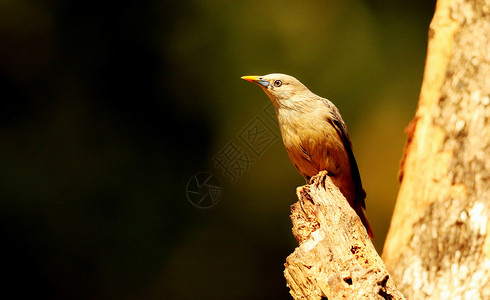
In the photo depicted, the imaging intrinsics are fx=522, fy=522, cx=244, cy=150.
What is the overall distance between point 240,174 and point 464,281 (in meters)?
2.48

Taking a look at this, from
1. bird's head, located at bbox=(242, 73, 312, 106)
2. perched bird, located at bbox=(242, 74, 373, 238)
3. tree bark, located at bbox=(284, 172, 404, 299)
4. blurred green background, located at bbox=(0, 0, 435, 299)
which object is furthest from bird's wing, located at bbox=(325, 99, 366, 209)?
blurred green background, located at bbox=(0, 0, 435, 299)

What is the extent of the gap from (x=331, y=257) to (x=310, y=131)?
1.25 m

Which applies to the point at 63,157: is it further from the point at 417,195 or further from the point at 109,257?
the point at 417,195

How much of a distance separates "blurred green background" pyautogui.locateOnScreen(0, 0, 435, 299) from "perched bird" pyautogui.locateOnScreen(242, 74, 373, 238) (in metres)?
1.29

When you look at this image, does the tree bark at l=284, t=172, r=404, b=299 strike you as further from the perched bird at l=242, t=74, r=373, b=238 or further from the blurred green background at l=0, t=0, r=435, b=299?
the blurred green background at l=0, t=0, r=435, b=299

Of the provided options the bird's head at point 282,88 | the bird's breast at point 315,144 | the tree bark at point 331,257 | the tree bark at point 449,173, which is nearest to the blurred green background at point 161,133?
the bird's head at point 282,88

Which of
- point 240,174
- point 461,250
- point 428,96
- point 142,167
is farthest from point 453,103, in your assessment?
point 142,167

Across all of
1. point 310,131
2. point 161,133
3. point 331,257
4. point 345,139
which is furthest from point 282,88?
point 161,133

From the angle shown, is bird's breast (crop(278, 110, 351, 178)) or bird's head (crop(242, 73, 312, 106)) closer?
bird's breast (crop(278, 110, 351, 178))

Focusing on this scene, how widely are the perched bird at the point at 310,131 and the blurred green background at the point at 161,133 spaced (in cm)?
129

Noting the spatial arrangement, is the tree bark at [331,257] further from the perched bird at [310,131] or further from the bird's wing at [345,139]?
the bird's wing at [345,139]

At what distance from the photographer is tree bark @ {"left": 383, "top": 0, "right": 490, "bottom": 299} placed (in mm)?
3107

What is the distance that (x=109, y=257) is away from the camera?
5074mm

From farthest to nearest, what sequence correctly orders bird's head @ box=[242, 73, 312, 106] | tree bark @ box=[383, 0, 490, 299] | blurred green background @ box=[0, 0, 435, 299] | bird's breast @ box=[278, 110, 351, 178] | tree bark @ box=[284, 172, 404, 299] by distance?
1. blurred green background @ box=[0, 0, 435, 299]
2. bird's head @ box=[242, 73, 312, 106]
3. bird's breast @ box=[278, 110, 351, 178]
4. tree bark @ box=[383, 0, 490, 299]
5. tree bark @ box=[284, 172, 404, 299]
